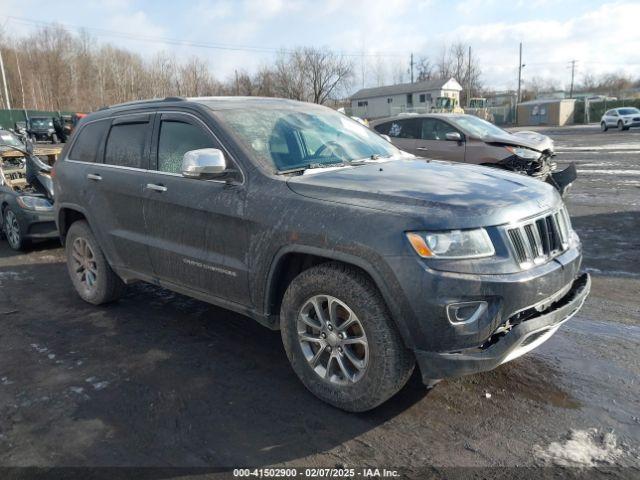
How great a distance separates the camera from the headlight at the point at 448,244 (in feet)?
8.96

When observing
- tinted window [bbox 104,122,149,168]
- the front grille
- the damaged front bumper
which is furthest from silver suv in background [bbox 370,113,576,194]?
tinted window [bbox 104,122,149,168]

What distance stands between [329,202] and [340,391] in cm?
114

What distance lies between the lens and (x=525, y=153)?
32.3ft

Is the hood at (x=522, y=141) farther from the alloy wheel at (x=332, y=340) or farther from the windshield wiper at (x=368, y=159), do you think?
the alloy wheel at (x=332, y=340)

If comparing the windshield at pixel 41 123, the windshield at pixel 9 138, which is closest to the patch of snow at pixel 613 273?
the windshield at pixel 9 138

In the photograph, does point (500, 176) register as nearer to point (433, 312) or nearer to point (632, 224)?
point (433, 312)

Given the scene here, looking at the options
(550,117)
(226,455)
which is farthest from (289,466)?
(550,117)

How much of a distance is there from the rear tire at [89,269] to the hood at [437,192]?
2.55 metres

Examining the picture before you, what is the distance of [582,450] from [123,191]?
3.84 m

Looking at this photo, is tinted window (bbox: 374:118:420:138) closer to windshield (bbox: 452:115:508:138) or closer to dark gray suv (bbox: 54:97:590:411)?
windshield (bbox: 452:115:508:138)

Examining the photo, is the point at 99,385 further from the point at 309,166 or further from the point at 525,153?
the point at 525,153

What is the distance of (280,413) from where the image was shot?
3.19 metres

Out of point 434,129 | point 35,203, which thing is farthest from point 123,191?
point 434,129

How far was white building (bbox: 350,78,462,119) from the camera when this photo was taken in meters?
75.9
